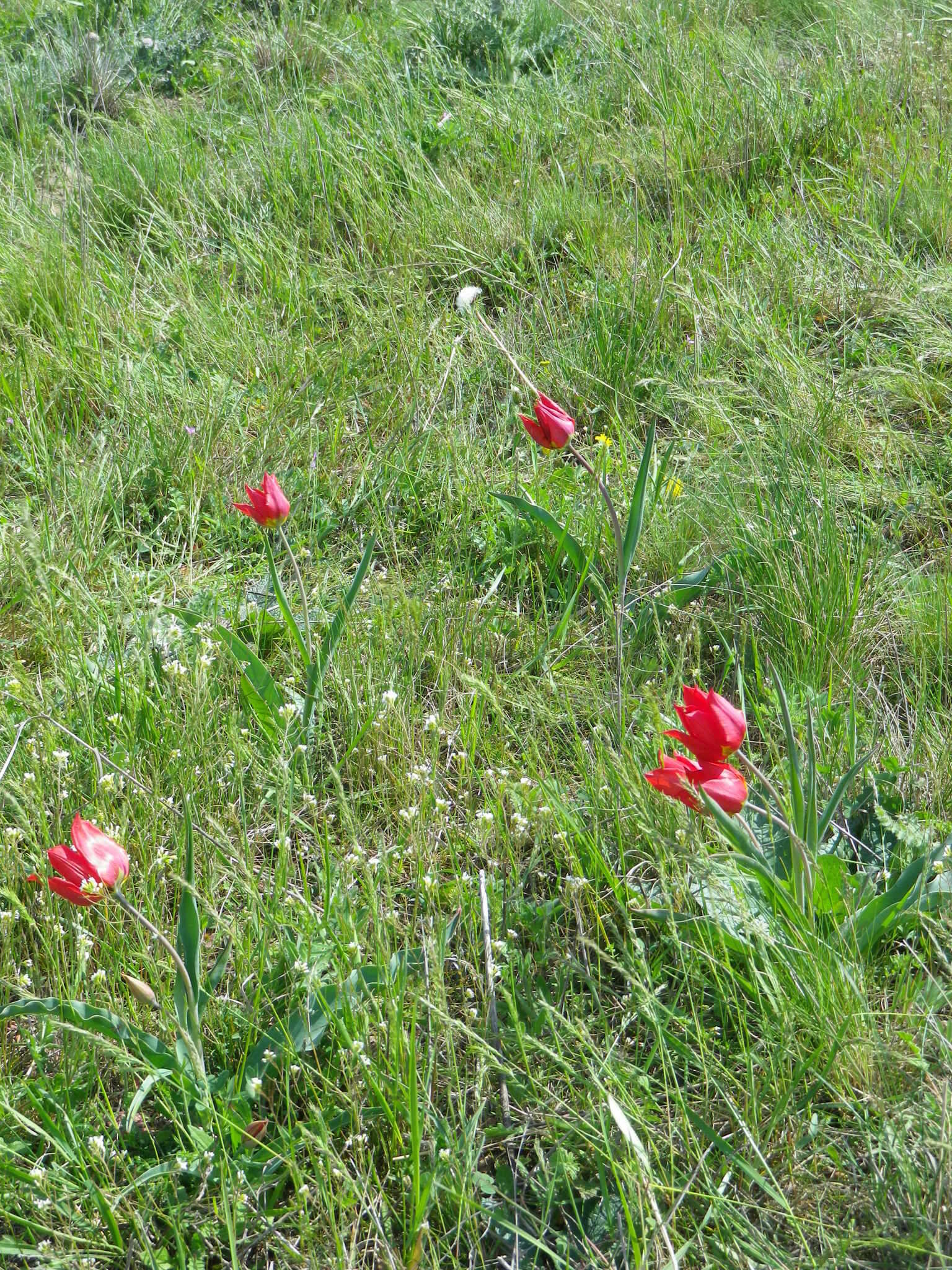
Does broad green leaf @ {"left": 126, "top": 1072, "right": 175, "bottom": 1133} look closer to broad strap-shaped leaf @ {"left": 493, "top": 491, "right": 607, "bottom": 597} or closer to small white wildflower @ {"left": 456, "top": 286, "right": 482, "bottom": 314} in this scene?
broad strap-shaped leaf @ {"left": 493, "top": 491, "right": 607, "bottom": 597}

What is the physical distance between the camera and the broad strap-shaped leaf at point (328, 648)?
1.92 metres

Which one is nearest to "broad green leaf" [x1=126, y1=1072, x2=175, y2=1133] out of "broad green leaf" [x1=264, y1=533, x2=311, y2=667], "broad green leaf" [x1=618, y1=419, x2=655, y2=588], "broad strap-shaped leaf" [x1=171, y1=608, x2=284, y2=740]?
"broad strap-shaped leaf" [x1=171, y1=608, x2=284, y2=740]

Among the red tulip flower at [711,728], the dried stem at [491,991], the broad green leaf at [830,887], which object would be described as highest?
the red tulip flower at [711,728]

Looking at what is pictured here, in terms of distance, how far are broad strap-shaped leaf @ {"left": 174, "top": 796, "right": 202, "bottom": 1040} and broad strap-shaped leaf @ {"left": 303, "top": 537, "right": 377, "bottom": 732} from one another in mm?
503

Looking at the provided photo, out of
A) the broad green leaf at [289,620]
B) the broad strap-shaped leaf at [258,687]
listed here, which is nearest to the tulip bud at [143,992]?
the broad strap-shaped leaf at [258,687]

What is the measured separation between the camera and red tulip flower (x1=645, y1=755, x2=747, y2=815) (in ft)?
4.30

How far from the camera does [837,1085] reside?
129cm

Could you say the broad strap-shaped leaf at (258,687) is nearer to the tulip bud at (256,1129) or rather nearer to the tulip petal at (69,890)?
the tulip petal at (69,890)

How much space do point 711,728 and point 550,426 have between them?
0.74 metres

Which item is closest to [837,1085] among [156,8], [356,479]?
[356,479]

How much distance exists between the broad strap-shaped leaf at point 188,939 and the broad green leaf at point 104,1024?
1.8 inches

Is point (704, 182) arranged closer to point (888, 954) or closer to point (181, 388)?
point (181, 388)

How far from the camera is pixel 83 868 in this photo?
1351 millimetres

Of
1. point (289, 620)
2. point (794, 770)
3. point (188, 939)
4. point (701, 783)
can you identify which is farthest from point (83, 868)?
point (794, 770)
